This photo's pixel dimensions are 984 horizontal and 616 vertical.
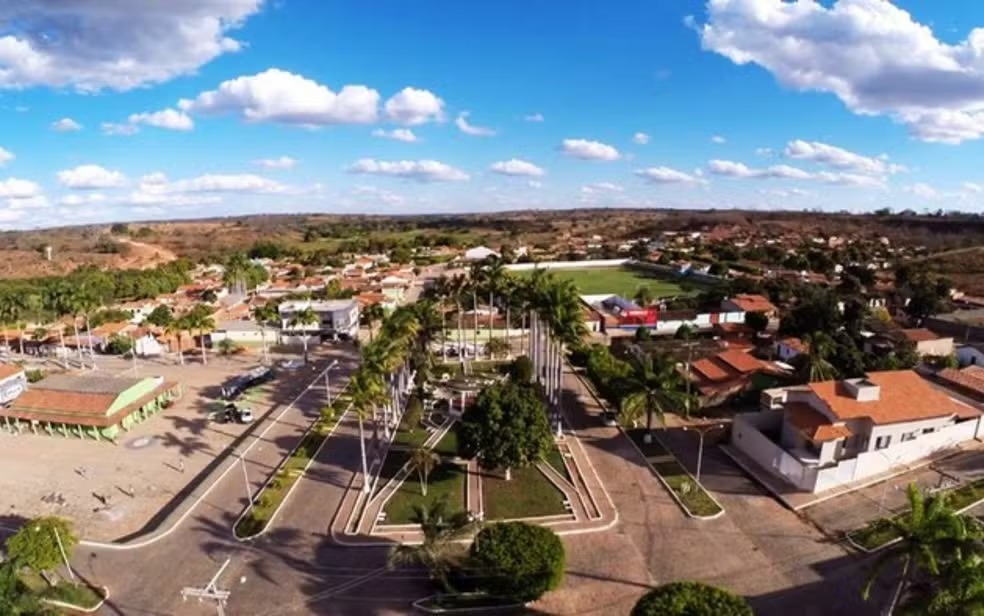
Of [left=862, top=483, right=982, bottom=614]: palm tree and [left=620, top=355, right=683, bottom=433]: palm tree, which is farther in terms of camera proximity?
[left=620, top=355, right=683, bottom=433]: palm tree

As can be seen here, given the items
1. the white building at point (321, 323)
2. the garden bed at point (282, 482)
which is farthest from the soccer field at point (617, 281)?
the garden bed at point (282, 482)

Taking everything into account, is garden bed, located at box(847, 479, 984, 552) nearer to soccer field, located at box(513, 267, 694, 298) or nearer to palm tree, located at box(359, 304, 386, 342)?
palm tree, located at box(359, 304, 386, 342)

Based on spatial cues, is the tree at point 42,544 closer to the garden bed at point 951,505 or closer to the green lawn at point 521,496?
the green lawn at point 521,496

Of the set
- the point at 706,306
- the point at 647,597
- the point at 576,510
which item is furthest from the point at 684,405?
the point at 706,306

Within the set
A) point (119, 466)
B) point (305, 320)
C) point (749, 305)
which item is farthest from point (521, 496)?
point (749, 305)

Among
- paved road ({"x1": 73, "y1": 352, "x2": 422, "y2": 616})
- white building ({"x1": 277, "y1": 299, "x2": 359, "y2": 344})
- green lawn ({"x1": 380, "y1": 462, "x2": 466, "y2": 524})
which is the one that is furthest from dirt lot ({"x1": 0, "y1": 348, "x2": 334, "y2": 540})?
white building ({"x1": 277, "y1": 299, "x2": 359, "y2": 344})

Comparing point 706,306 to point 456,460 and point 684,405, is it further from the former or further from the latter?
point 456,460

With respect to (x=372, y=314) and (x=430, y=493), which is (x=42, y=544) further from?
(x=372, y=314)
